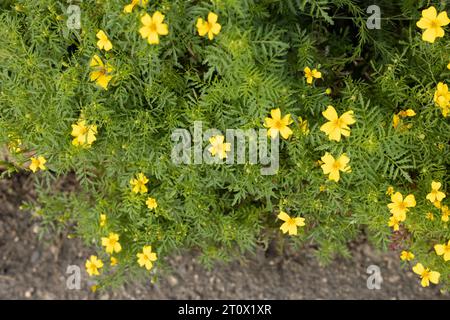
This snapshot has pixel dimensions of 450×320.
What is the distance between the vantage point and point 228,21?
8.89 feet

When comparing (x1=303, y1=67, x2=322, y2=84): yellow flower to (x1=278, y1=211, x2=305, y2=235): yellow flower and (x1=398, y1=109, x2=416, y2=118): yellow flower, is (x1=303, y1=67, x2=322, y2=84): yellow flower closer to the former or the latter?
(x1=398, y1=109, x2=416, y2=118): yellow flower

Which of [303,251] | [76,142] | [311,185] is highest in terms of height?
[76,142]

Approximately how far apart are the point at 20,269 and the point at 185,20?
103 inches

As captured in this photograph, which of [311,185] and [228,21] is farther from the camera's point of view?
[311,185]

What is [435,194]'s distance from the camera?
9.70 feet

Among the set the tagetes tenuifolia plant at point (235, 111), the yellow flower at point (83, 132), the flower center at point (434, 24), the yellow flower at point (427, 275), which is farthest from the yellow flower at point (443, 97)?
the yellow flower at point (83, 132)

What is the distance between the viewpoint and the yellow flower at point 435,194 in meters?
2.93

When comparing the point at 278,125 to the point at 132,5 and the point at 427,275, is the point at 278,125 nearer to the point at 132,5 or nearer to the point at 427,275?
the point at 132,5

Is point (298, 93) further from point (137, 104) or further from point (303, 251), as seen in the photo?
point (303, 251)

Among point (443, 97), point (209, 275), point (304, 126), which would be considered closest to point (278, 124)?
point (304, 126)

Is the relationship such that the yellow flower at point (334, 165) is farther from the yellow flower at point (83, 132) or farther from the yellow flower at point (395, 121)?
the yellow flower at point (83, 132)

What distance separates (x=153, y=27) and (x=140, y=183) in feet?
3.32

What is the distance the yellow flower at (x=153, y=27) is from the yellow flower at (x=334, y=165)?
1.06 metres
